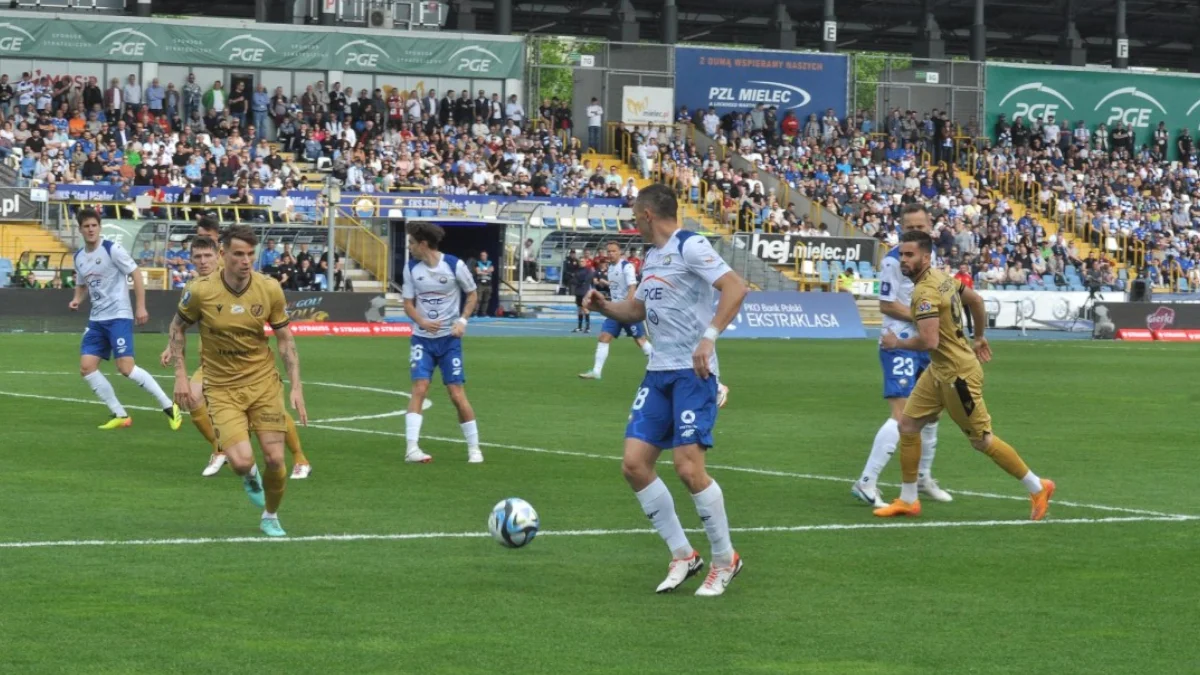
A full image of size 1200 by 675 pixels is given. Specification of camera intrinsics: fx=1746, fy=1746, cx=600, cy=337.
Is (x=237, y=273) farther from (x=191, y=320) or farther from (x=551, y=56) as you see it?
(x=551, y=56)

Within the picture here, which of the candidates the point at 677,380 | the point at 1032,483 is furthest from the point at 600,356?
the point at 677,380

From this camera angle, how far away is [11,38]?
2068 inches

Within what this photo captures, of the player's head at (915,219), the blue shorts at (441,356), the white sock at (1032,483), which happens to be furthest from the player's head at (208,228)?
the white sock at (1032,483)

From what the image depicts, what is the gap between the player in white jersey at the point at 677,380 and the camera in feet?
30.7

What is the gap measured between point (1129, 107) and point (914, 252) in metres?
61.1

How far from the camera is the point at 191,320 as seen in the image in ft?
38.1

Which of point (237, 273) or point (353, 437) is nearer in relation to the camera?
point (237, 273)

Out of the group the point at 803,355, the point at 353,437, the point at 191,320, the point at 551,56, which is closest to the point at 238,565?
the point at 191,320

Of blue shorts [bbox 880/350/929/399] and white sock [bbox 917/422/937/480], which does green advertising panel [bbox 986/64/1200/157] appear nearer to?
white sock [bbox 917/422/937/480]

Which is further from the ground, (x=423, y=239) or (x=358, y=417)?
(x=423, y=239)

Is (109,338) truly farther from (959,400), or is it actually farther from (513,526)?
(959,400)

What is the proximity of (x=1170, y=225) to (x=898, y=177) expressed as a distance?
407 inches

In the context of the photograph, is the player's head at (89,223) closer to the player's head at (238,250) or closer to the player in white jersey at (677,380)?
the player's head at (238,250)

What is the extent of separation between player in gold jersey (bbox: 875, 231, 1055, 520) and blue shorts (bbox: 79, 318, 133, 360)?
893cm
